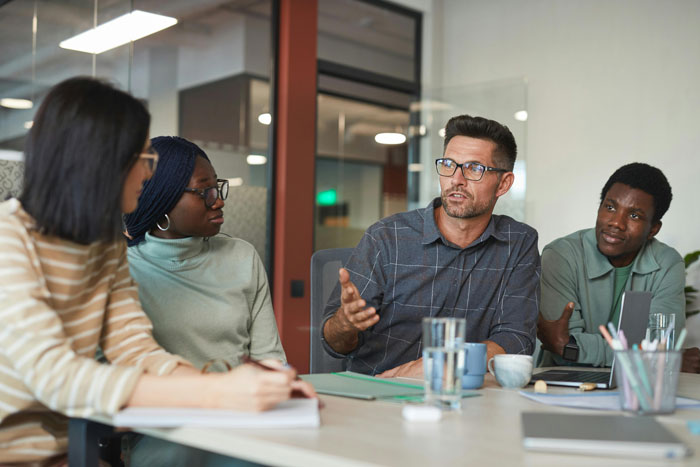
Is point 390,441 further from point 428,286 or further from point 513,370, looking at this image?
point 428,286

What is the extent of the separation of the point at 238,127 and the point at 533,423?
10.4 ft

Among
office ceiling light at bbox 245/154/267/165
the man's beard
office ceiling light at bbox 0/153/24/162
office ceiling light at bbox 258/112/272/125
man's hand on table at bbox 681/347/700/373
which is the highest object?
office ceiling light at bbox 258/112/272/125

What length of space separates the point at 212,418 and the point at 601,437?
1.75 ft

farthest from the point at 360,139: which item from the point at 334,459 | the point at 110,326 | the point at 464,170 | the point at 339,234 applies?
the point at 334,459

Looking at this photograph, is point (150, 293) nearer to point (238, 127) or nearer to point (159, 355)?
point (159, 355)

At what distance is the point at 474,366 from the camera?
1467mm

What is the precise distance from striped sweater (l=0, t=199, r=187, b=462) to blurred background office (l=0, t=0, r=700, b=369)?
208cm

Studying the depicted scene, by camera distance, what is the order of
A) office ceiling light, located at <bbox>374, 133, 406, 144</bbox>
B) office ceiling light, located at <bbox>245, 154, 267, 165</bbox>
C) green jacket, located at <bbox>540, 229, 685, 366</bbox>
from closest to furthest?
green jacket, located at <bbox>540, 229, 685, 366</bbox>, office ceiling light, located at <bbox>245, 154, 267, 165</bbox>, office ceiling light, located at <bbox>374, 133, 406, 144</bbox>

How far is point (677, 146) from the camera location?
389cm

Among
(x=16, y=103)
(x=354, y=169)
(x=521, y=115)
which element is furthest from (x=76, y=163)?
(x=521, y=115)

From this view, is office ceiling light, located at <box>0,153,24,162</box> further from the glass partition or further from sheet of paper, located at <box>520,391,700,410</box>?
sheet of paper, located at <box>520,391,700,410</box>

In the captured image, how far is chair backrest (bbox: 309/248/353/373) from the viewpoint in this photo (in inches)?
83.4

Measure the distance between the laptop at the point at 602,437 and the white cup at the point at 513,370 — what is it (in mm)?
419

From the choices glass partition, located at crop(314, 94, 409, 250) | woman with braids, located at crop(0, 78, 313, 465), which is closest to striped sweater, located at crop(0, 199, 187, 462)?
woman with braids, located at crop(0, 78, 313, 465)
